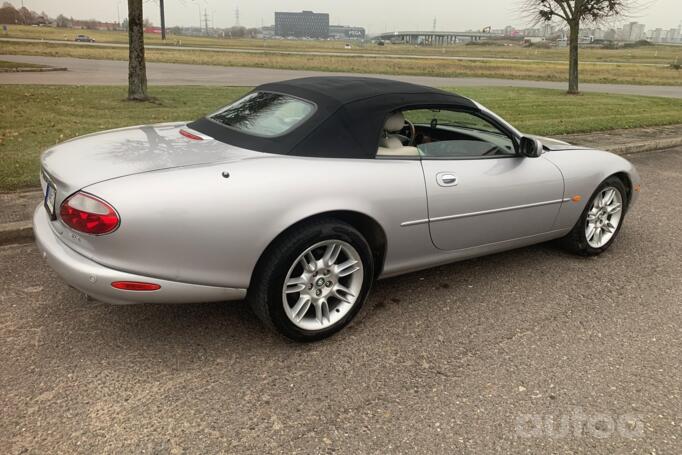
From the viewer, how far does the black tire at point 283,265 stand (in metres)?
2.71

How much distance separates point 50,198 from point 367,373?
1.87 m

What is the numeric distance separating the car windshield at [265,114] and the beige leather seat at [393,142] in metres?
0.46

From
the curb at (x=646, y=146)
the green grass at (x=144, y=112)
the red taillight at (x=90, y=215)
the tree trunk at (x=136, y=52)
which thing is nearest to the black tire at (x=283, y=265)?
the red taillight at (x=90, y=215)

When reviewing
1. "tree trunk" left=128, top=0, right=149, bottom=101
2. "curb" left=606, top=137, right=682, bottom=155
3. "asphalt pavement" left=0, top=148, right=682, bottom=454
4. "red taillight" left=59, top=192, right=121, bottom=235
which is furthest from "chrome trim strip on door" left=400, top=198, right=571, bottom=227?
"tree trunk" left=128, top=0, right=149, bottom=101

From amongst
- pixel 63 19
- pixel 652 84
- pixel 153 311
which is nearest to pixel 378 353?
pixel 153 311

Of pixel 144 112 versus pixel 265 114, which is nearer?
pixel 265 114

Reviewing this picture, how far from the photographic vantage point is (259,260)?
2.74 m

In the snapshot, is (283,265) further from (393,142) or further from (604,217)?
(604,217)

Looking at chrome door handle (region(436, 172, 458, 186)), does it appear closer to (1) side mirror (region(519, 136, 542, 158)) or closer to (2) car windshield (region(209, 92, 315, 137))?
(1) side mirror (region(519, 136, 542, 158))

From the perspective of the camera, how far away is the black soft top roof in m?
2.96

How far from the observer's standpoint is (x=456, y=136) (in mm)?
3908

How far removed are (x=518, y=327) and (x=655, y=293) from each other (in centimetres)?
125

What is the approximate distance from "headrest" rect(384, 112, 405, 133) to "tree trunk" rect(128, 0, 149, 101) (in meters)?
8.88

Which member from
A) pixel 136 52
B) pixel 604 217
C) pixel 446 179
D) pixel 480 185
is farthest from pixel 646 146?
pixel 136 52
